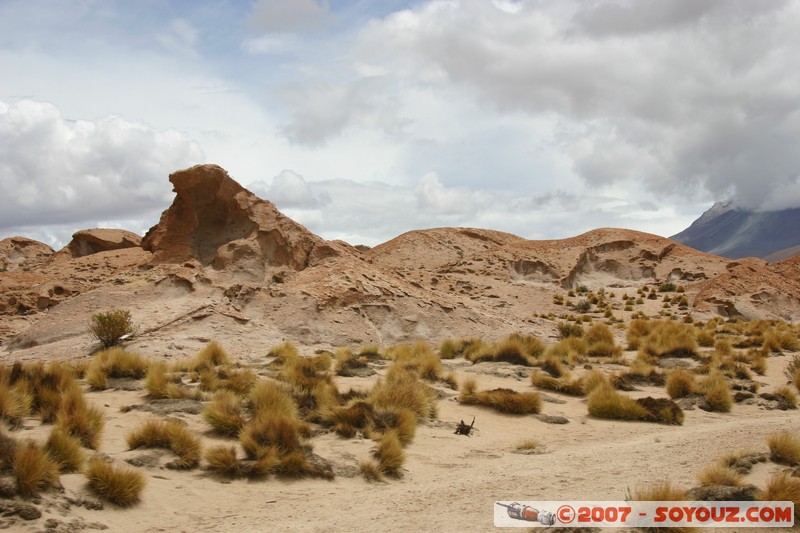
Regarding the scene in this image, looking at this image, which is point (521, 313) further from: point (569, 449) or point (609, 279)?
point (569, 449)

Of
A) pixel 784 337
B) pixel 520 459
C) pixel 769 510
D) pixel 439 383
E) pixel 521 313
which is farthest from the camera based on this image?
pixel 521 313

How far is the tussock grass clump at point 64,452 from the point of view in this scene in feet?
22.9

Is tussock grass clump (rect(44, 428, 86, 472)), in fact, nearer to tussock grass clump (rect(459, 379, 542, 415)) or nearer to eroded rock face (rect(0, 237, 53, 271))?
tussock grass clump (rect(459, 379, 542, 415))

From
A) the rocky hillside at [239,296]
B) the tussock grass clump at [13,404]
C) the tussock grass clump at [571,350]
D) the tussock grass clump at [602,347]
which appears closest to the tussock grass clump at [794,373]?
the tussock grass clump at [602,347]

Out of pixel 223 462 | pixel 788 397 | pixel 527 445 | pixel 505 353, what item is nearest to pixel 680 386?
pixel 788 397

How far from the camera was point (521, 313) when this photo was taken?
3030 centimetres

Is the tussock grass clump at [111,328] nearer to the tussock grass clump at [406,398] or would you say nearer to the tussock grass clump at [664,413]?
the tussock grass clump at [406,398]

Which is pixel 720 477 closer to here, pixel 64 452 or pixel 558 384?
pixel 64 452

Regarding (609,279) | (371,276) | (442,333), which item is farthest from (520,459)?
(609,279)

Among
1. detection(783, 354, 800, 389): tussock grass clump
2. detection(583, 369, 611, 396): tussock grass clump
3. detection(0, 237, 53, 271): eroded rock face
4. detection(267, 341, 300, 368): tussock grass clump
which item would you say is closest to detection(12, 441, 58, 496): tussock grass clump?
detection(267, 341, 300, 368): tussock grass clump

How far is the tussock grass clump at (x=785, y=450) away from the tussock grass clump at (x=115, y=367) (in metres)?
10.9

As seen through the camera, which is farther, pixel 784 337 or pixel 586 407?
pixel 784 337

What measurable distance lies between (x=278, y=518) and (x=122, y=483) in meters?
1.63

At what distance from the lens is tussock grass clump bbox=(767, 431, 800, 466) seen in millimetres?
7953
